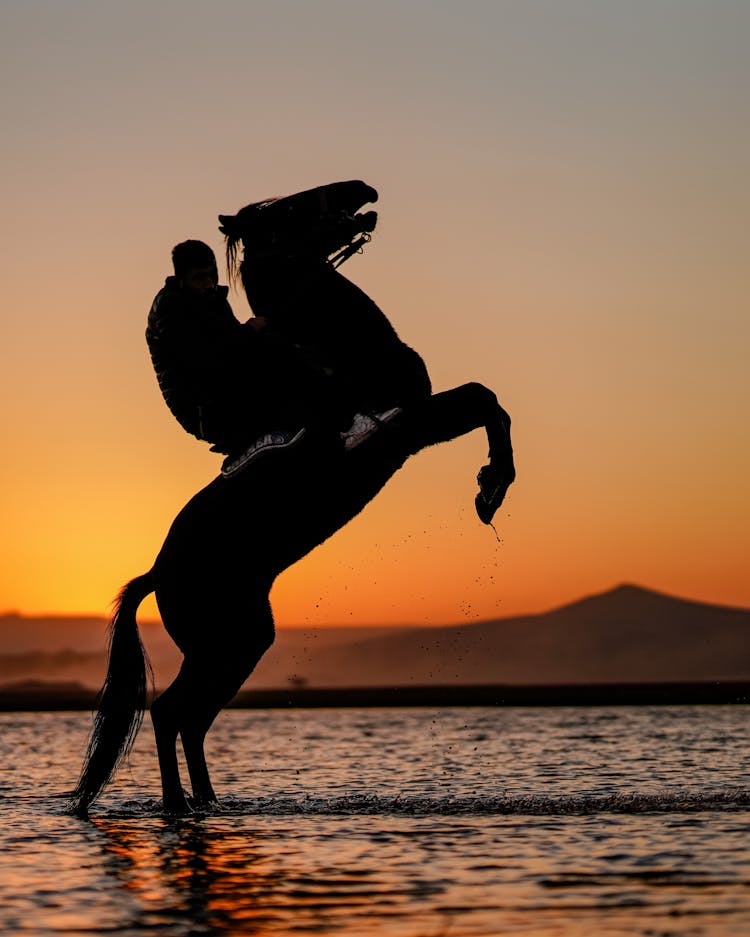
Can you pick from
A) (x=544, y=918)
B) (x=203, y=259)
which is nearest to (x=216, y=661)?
(x=203, y=259)

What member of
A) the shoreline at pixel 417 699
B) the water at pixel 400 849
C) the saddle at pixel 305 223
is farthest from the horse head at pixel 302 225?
the shoreline at pixel 417 699

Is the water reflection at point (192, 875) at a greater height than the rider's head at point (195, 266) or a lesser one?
lesser

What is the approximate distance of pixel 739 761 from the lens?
41.9ft

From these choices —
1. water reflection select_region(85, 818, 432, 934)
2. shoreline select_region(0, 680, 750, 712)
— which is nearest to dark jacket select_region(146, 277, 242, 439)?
water reflection select_region(85, 818, 432, 934)

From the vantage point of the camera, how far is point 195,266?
924 centimetres

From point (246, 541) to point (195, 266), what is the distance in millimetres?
1562

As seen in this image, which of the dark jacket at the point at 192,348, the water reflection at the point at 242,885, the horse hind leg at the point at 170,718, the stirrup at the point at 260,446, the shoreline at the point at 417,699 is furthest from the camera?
the shoreline at the point at 417,699

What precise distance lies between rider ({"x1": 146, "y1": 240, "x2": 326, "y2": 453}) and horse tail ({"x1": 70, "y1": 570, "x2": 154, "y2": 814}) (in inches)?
50.0

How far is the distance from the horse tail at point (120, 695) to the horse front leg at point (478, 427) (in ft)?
6.38

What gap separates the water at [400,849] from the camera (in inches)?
212

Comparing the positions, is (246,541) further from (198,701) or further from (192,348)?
(192,348)

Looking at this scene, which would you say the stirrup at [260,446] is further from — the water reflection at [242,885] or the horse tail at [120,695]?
the water reflection at [242,885]

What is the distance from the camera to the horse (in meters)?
9.38

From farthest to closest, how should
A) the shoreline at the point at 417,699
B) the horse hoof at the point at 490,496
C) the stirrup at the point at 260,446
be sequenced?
the shoreline at the point at 417,699 < the horse hoof at the point at 490,496 < the stirrup at the point at 260,446
